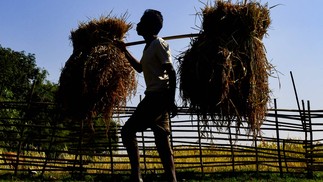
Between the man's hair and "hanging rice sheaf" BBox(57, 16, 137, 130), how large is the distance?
3.85 feet

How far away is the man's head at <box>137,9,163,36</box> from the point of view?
4.07m

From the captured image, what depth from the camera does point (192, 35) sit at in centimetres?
480

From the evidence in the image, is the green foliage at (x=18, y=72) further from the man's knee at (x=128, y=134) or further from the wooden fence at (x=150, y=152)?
the man's knee at (x=128, y=134)

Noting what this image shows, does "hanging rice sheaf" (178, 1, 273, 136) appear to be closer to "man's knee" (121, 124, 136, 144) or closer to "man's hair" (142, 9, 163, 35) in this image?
"man's hair" (142, 9, 163, 35)

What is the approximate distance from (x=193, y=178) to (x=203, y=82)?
12.1 feet

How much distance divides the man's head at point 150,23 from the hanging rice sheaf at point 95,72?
114cm

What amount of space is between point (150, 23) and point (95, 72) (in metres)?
1.28

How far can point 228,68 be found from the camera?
4422 millimetres

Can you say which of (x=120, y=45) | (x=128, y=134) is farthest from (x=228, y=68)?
(x=120, y=45)

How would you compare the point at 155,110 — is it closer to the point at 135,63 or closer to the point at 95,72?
the point at 135,63

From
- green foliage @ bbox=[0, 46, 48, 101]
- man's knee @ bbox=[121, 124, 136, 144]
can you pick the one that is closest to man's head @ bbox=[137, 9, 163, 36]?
man's knee @ bbox=[121, 124, 136, 144]

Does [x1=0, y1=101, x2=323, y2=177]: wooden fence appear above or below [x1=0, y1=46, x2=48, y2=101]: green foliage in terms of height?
below

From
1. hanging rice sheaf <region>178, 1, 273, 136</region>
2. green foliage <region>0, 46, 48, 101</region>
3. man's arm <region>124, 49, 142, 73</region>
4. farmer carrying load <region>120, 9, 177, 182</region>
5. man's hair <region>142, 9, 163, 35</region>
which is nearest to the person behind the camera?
farmer carrying load <region>120, 9, 177, 182</region>

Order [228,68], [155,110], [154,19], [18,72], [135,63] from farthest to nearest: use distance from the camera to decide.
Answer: [18,72]
[135,63]
[228,68]
[154,19]
[155,110]
